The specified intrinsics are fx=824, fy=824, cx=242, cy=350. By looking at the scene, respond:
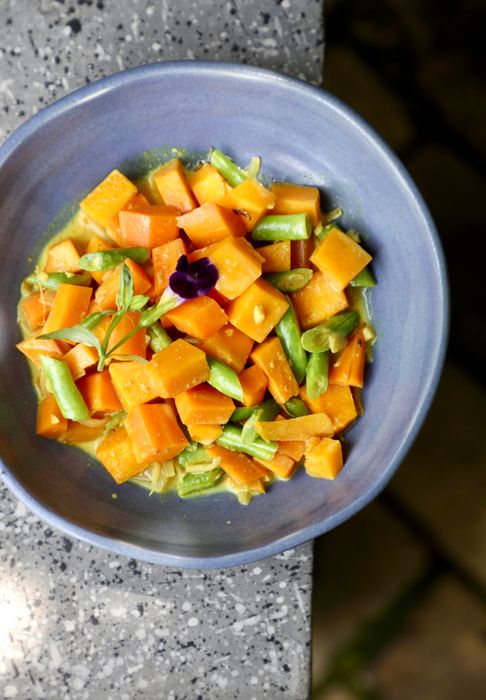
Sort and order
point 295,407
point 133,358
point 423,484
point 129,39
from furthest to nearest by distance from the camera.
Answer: point 423,484, point 129,39, point 295,407, point 133,358

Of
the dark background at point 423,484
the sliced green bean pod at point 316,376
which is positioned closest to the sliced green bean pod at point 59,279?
the sliced green bean pod at point 316,376

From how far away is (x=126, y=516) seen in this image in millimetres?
1871

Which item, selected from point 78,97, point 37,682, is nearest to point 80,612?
point 37,682

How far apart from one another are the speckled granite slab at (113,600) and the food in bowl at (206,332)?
261 mm

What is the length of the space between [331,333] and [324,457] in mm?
268

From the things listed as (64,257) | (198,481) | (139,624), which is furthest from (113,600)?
(64,257)

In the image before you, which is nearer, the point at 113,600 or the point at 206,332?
the point at 206,332

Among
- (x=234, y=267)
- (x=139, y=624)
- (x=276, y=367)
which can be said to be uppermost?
(x=234, y=267)

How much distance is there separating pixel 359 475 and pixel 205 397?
1.22 ft

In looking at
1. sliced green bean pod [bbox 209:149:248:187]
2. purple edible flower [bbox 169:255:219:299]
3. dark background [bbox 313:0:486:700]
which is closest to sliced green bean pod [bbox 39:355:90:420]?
purple edible flower [bbox 169:255:219:299]

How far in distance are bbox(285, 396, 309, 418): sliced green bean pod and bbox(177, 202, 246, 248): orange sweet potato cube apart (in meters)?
0.38

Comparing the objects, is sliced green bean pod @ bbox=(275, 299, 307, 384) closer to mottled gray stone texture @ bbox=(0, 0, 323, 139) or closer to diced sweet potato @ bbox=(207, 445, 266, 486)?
diced sweet potato @ bbox=(207, 445, 266, 486)

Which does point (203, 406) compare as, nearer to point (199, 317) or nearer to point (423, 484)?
point (199, 317)

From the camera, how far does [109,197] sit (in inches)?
73.2
